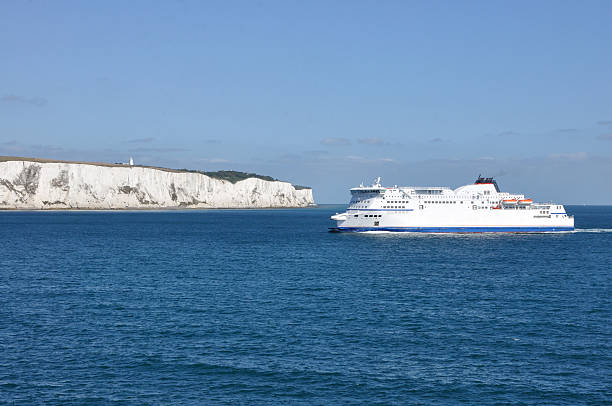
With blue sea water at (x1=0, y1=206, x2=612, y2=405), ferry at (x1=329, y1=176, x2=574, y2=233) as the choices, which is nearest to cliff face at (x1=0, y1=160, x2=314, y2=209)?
ferry at (x1=329, y1=176, x2=574, y2=233)

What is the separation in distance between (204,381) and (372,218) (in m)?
61.6

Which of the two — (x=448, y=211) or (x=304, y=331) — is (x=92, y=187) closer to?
(x=448, y=211)

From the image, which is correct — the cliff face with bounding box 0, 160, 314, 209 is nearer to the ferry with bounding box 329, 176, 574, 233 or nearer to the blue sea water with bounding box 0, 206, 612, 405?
the ferry with bounding box 329, 176, 574, 233

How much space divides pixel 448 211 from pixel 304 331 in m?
58.9

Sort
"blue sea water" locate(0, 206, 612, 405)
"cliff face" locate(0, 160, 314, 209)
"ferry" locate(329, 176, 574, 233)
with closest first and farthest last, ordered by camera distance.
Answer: "blue sea water" locate(0, 206, 612, 405)
"ferry" locate(329, 176, 574, 233)
"cliff face" locate(0, 160, 314, 209)

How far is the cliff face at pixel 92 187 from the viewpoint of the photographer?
14862 cm

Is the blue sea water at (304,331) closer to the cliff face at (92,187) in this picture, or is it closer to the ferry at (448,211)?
the ferry at (448,211)

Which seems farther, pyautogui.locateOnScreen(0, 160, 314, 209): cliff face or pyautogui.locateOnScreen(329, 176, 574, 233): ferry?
pyautogui.locateOnScreen(0, 160, 314, 209): cliff face

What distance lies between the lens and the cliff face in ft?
488

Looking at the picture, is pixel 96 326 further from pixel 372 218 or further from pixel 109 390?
pixel 372 218

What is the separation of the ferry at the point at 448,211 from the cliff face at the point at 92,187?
106 meters

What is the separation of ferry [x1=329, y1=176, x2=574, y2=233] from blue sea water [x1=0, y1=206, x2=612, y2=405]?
28.5 metres

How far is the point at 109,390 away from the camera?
1669cm

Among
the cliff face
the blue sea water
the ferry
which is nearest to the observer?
the blue sea water
